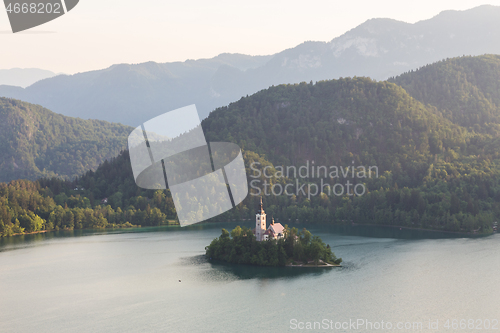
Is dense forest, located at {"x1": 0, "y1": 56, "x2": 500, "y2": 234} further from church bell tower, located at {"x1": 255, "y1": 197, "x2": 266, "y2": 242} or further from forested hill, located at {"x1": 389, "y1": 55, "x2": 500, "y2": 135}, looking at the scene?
church bell tower, located at {"x1": 255, "y1": 197, "x2": 266, "y2": 242}

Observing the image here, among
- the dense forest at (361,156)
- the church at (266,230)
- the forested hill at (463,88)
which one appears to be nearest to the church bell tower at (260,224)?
the church at (266,230)

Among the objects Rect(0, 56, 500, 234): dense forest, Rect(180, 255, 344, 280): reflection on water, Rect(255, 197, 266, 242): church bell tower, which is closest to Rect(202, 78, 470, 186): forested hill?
Rect(0, 56, 500, 234): dense forest

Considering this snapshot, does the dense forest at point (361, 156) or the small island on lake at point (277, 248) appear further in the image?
the dense forest at point (361, 156)

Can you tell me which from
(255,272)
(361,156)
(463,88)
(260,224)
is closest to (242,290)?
(255,272)

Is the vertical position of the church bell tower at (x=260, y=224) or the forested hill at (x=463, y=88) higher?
the forested hill at (x=463, y=88)

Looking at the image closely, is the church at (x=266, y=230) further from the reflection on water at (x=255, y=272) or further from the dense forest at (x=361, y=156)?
the dense forest at (x=361, y=156)

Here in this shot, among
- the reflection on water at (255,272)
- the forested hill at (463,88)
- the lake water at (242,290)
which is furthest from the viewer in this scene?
the forested hill at (463,88)
